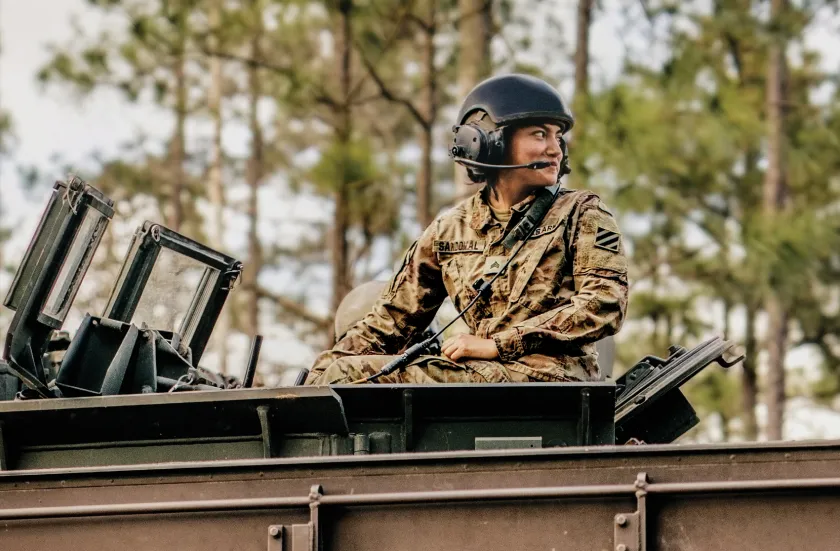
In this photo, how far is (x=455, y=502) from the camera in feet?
14.1

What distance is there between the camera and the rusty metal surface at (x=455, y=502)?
4125 mm

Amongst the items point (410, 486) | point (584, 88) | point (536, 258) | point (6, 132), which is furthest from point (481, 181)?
point (6, 132)

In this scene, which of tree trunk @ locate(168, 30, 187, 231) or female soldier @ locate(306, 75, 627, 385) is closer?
female soldier @ locate(306, 75, 627, 385)

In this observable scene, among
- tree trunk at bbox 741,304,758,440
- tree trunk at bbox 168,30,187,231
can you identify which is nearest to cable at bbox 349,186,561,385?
tree trunk at bbox 741,304,758,440

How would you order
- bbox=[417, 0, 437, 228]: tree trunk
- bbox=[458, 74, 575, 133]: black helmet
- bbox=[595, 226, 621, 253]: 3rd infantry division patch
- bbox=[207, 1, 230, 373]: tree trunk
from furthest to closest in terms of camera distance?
bbox=[207, 1, 230, 373]: tree trunk < bbox=[417, 0, 437, 228]: tree trunk < bbox=[458, 74, 575, 133]: black helmet < bbox=[595, 226, 621, 253]: 3rd infantry division patch

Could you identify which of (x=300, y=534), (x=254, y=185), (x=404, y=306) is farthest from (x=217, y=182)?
(x=300, y=534)

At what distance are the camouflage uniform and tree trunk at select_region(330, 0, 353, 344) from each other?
26.5 ft

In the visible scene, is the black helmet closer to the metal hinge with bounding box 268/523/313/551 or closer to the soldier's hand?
the soldier's hand

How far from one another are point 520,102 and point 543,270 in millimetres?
704

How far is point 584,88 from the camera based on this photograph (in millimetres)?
14641

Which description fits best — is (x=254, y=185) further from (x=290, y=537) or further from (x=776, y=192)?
(x=290, y=537)

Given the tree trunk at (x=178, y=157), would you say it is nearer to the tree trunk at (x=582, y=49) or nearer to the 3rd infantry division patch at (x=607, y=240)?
the tree trunk at (x=582, y=49)

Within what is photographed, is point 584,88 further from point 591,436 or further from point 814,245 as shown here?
point 591,436

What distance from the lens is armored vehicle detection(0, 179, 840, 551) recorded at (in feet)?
13.7
